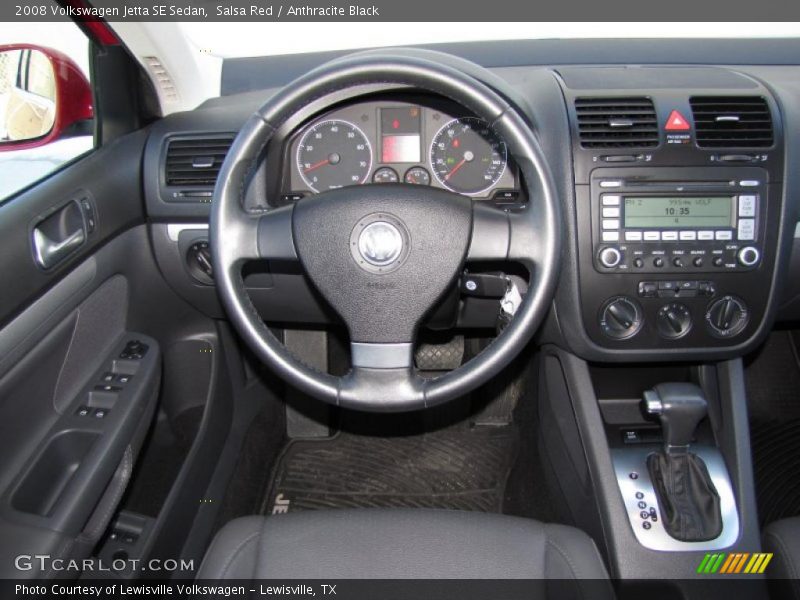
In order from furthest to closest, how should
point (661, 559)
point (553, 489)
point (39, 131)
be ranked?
point (553, 489), point (39, 131), point (661, 559)

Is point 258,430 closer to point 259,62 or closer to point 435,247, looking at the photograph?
point 259,62

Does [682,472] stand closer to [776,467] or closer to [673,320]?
[673,320]

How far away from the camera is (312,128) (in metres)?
1.58

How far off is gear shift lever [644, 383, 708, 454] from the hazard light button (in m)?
0.58

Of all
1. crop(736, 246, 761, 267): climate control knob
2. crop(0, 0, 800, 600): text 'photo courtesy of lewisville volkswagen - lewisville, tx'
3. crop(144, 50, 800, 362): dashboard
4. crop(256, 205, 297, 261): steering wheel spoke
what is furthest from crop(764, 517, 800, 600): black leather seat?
crop(256, 205, 297, 261): steering wheel spoke

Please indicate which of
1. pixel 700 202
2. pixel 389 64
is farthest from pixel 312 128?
pixel 700 202

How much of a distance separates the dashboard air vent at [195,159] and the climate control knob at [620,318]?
0.99 metres

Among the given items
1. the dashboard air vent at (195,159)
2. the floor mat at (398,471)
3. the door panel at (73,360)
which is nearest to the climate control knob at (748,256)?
the floor mat at (398,471)

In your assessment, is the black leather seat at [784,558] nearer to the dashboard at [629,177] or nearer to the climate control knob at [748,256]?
the dashboard at [629,177]

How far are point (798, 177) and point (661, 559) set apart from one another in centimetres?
87

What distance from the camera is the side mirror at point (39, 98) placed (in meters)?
1.61

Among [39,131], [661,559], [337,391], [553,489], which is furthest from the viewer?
[553,489]

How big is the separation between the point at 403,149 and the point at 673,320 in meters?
0.72

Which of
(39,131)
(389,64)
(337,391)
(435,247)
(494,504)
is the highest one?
(389,64)
